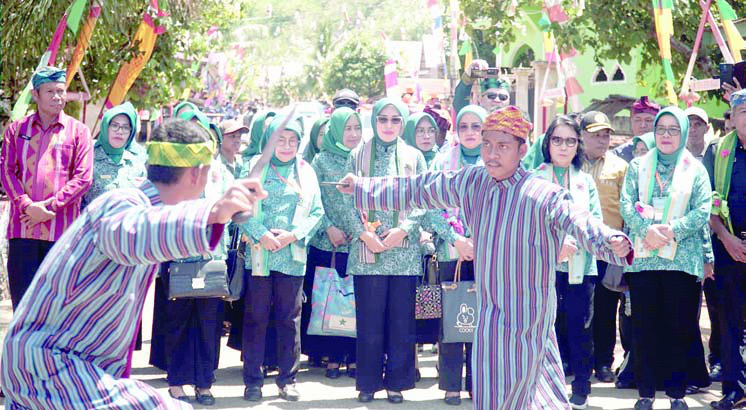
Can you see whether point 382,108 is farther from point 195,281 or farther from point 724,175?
point 724,175

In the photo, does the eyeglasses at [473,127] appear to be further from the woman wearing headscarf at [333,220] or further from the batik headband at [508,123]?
the batik headband at [508,123]

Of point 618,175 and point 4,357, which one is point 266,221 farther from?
point 4,357

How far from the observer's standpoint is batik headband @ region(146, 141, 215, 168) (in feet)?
12.8

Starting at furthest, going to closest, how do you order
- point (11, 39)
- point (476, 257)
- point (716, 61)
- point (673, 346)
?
point (716, 61)
point (11, 39)
point (673, 346)
point (476, 257)

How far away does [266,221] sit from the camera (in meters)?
7.47

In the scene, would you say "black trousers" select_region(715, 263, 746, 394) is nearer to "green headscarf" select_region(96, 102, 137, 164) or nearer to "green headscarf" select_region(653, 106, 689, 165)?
"green headscarf" select_region(653, 106, 689, 165)

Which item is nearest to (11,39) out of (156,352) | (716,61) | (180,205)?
(156,352)

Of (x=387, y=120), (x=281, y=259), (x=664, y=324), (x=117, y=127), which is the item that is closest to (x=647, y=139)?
(x=664, y=324)

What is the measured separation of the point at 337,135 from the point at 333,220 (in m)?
0.63

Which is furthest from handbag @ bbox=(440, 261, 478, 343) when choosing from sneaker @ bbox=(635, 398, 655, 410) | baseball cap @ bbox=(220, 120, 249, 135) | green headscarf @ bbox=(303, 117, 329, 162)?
baseball cap @ bbox=(220, 120, 249, 135)

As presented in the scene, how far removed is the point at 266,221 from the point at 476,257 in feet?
7.26

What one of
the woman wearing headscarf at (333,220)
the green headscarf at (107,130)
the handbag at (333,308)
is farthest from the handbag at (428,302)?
the green headscarf at (107,130)

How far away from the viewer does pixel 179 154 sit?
3.91 meters

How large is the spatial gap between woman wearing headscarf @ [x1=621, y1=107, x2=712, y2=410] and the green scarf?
0.19 meters
